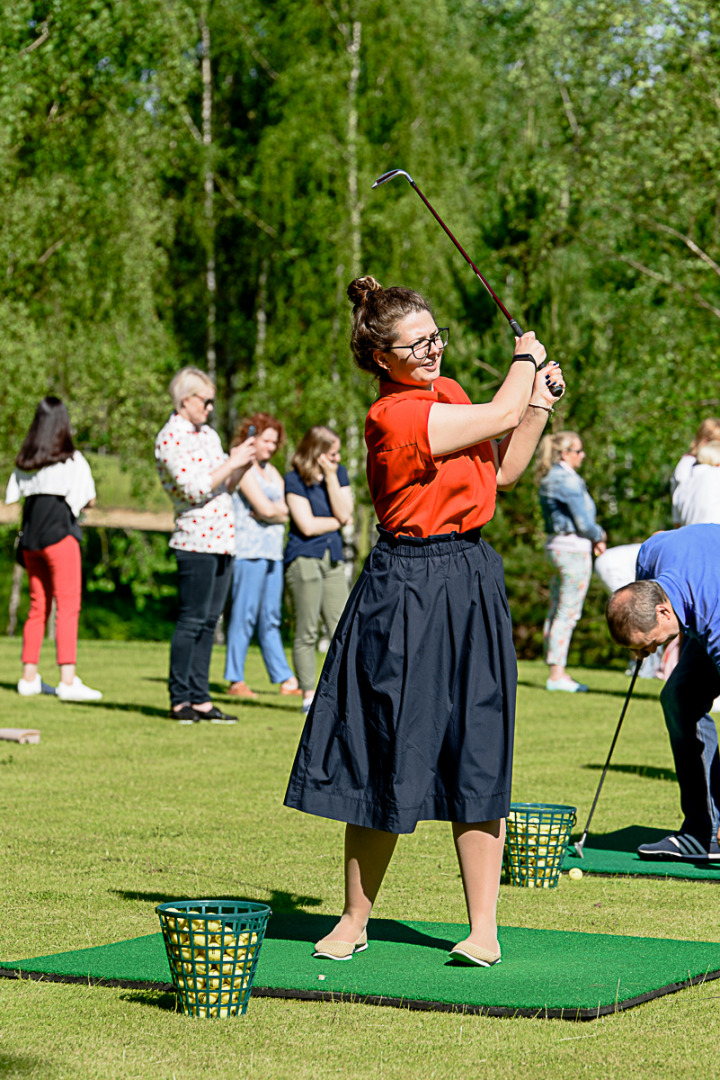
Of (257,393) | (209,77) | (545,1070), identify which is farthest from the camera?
(209,77)

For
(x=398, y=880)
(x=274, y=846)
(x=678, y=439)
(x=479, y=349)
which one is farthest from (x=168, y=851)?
(x=678, y=439)

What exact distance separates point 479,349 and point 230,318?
33.8 feet

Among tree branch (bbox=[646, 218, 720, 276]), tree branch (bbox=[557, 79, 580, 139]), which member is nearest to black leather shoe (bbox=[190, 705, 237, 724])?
tree branch (bbox=[646, 218, 720, 276])

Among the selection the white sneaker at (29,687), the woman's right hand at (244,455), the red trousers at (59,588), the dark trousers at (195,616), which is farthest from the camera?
the white sneaker at (29,687)

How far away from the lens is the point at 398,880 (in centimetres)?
528

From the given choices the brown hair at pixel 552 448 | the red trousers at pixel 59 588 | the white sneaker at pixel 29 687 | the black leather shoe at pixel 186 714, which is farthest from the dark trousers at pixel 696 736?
the white sneaker at pixel 29 687

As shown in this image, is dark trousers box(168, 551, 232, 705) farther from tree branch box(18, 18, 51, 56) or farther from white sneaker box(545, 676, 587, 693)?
tree branch box(18, 18, 51, 56)

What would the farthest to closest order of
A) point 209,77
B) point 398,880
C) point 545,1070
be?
point 209,77, point 398,880, point 545,1070

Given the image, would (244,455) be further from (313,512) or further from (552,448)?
(552,448)

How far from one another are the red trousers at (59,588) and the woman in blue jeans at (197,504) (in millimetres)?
1403

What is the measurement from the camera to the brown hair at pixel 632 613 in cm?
480

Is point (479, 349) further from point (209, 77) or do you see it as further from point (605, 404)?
Result: point (209, 77)

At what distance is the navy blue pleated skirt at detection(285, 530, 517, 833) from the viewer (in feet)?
12.7

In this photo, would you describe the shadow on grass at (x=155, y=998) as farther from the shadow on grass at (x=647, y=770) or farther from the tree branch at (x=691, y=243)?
the tree branch at (x=691, y=243)
